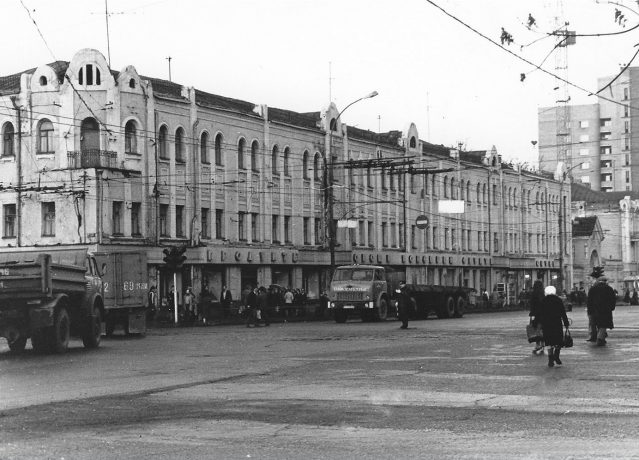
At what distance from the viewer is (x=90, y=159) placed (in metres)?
54.7

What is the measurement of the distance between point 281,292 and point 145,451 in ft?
172

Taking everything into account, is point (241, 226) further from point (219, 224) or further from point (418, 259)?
point (418, 259)

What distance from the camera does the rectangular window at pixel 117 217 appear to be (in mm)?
55500

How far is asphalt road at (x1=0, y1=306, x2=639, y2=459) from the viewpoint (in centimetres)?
1115

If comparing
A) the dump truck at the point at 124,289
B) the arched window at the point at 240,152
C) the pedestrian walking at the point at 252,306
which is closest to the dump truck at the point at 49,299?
the dump truck at the point at 124,289

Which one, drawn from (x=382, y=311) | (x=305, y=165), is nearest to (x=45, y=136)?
(x=382, y=311)

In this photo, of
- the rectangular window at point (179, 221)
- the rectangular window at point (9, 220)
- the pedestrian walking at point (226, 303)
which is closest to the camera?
the rectangular window at point (9, 220)

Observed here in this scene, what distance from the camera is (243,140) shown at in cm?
6475

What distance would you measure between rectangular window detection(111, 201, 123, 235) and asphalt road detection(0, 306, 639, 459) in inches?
1104

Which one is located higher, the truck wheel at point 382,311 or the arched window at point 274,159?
the arched window at point 274,159

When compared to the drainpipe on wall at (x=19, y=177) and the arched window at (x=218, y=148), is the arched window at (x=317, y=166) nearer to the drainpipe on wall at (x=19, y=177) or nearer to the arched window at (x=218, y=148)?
the arched window at (x=218, y=148)

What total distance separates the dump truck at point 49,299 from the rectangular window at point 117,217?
80.6 feet

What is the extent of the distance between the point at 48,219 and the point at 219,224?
33.2 ft

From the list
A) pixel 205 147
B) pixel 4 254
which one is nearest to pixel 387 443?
pixel 4 254
